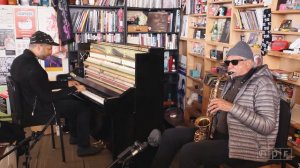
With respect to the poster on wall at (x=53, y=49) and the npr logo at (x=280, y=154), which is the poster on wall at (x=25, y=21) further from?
the npr logo at (x=280, y=154)

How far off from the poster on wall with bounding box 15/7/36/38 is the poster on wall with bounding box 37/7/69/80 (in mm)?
86

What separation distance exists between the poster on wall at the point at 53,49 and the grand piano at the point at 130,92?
1.20 m

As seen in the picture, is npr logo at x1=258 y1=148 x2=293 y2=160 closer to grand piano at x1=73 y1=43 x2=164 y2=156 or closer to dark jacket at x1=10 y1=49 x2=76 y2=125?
grand piano at x1=73 y1=43 x2=164 y2=156

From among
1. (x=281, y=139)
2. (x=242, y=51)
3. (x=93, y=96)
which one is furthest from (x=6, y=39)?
(x=281, y=139)

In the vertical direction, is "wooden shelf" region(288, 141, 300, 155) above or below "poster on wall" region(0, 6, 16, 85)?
below

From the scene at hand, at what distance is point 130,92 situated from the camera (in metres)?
2.54

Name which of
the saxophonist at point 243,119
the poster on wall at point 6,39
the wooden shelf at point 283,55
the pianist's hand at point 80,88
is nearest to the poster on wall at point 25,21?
the poster on wall at point 6,39

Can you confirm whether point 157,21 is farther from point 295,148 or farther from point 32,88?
point 295,148

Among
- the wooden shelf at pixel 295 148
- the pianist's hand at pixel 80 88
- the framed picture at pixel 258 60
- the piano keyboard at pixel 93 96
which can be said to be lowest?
the wooden shelf at pixel 295 148

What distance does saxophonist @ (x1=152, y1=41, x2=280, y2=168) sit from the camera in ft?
5.98

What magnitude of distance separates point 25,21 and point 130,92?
2115mm

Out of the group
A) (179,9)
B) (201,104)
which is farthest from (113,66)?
(179,9)

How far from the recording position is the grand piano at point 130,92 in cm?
252

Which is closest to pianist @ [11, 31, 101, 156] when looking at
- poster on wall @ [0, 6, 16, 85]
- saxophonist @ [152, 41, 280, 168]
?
poster on wall @ [0, 6, 16, 85]
